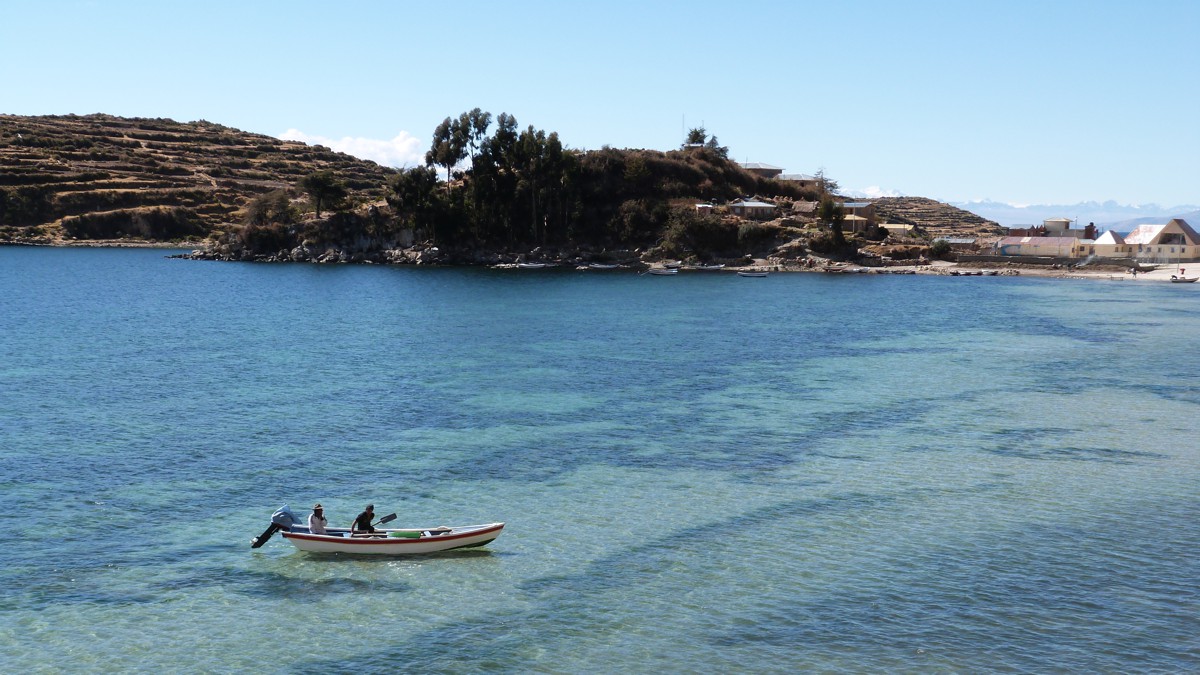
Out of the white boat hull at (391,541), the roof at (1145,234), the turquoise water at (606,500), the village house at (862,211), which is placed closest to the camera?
the turquoise water at (606,500)

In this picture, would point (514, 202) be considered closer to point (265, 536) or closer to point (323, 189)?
point (323, 189)

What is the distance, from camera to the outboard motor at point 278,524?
3164 centimetres

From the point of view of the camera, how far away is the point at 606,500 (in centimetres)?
3803

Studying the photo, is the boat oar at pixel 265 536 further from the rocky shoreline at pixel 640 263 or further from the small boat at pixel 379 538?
the rocky shoreline at pixel 640 263

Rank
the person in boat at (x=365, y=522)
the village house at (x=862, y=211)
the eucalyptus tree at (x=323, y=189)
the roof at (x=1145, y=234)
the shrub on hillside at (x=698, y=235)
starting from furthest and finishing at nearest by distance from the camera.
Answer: the village house at (x=862, y=211) → the roof at (x=1145, y=234) → the eucalyptus tree at (x=323, y=189) → the shrub on hillside at (x=698, y=235) → the person in boat at (x=365, y=522)

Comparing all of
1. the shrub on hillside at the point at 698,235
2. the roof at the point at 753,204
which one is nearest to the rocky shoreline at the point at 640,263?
the shrub on hillside at the point at 698,235

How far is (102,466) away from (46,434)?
7.61 m

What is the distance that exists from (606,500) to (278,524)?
12.6 meters

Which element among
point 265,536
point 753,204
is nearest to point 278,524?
point 265,536

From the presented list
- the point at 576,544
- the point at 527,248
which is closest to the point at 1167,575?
the point at 576,544

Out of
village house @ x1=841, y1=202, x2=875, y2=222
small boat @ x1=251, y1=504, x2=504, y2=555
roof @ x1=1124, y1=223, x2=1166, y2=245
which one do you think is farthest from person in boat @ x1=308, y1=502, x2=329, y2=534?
roof @ x1=1124, y1=223, x2=1166, y2=245

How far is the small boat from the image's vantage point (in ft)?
103

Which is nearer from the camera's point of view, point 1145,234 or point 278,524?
point 278,524

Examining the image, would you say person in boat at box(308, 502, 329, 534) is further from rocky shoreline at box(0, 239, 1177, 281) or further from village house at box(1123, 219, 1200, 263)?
village house at box(1123, 219, 1200, 263)
